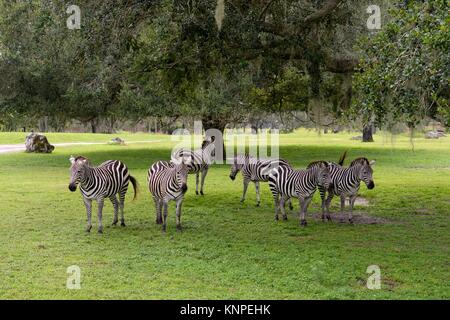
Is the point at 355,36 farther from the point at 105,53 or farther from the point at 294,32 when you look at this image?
the point at 105,53

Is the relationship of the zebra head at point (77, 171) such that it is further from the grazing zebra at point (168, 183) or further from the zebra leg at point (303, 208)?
the zebra leg at point (303, 208)

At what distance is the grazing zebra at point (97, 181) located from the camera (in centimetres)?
1087

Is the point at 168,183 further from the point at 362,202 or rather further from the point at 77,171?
the point at 362,202

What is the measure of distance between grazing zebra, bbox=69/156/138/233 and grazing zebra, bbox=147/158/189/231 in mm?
731

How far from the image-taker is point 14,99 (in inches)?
1018

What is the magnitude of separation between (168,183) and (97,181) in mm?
1500

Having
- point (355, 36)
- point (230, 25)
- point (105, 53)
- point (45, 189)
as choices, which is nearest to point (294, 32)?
point (230, 25)

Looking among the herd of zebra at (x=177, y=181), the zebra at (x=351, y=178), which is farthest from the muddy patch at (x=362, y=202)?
the zebra at (x=351, y=178)

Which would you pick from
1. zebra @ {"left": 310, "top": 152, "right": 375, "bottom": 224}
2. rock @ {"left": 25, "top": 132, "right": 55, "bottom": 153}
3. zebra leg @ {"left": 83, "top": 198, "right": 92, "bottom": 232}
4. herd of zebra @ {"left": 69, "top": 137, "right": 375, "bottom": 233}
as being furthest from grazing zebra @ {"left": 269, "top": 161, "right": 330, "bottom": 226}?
rock @ {"left": 25, "top": 132, "right": 55, "bottom": 153}

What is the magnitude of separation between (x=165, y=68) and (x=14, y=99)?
574 inches

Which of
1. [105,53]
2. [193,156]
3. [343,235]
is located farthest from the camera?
[193,156]

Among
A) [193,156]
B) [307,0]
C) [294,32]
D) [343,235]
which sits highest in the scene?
[307,0]

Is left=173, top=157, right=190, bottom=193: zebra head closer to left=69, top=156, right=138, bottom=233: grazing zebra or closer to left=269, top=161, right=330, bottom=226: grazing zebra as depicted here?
left=69, top=156, right=138, bottom=233: grazing zebra

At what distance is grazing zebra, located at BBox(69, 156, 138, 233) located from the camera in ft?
35.7
